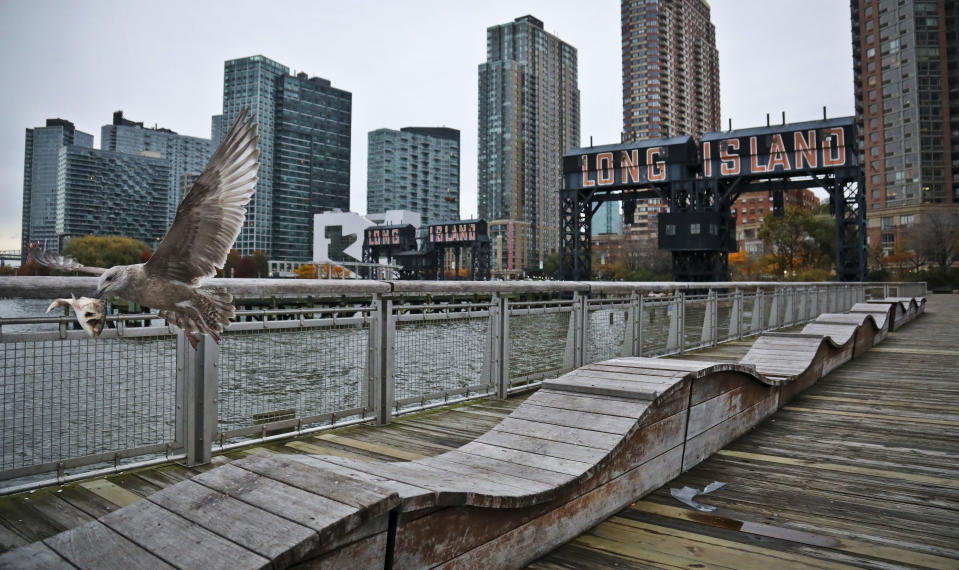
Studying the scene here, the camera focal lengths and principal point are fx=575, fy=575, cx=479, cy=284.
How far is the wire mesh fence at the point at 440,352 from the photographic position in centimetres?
562

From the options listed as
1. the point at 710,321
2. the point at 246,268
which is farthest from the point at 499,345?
the point at 246,268

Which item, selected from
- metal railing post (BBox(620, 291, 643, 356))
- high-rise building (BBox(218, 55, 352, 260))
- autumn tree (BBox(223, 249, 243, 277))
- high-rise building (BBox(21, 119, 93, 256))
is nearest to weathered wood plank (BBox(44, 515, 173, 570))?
autumn tree (BBox(223, 249, 243, 277))

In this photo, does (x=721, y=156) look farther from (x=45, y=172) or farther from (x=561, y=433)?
(x=45, y=172)

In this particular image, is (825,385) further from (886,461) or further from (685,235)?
(685,235)

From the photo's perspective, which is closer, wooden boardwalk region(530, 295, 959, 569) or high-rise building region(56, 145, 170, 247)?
wooden boardwalk region(530, 295, 959, 569)

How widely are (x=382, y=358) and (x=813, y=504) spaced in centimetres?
343

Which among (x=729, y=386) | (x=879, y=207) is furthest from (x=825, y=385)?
(x=879, y=207)

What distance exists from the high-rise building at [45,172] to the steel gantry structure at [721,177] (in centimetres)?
4574

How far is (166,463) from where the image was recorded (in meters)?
3.94

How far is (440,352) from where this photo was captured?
586 cm

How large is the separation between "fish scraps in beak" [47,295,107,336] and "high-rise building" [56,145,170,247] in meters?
50.9

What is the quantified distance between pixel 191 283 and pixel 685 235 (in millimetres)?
39300

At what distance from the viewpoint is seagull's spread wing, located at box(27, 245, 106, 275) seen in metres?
1.68

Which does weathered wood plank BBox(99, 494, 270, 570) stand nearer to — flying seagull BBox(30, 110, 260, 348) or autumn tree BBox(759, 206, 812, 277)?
flying seagull BBox(30, 110, 260, 348)
